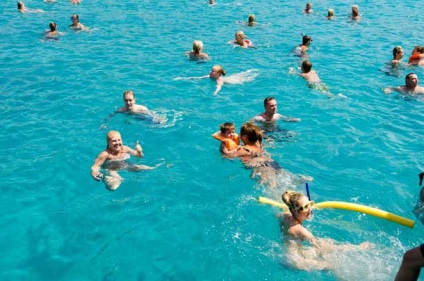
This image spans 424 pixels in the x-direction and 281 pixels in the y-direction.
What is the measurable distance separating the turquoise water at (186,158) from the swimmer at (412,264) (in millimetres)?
1811

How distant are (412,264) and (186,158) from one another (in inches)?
236

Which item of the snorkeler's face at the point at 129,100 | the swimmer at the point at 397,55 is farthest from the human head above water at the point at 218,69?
the swimmer at the point at 397,55

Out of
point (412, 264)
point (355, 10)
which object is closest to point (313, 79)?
point (412, 264)

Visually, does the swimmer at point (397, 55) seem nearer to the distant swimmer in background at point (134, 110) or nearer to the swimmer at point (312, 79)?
the swimmer at point (312, 79)

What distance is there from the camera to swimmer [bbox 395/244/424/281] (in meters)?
4.13

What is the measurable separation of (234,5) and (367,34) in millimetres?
9489

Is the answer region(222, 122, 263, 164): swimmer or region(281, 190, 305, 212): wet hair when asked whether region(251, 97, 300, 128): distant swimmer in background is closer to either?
region(222, 122, 263, 164): swimmer

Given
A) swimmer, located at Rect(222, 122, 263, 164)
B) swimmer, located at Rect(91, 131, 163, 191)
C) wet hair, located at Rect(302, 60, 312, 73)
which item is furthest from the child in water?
wet hair, located at Rect(302, 60, 312, 73)

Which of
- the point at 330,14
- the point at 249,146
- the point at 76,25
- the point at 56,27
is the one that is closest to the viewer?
the point at 249,146

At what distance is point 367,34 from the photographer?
19.3 metres

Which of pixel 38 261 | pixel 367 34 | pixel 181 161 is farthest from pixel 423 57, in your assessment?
pixel 38 261

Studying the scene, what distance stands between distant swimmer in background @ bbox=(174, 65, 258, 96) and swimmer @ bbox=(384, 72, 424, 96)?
4345 millimetres

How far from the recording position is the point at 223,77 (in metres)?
14.0

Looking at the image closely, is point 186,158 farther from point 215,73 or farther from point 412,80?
point 412,80
